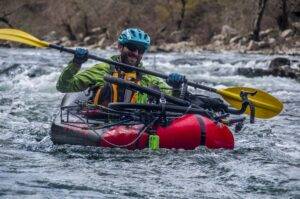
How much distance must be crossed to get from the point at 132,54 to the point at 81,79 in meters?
0.65

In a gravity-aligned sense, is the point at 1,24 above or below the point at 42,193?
above

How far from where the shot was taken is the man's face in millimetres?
6582

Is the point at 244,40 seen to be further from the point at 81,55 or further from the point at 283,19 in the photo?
the point at 81,55

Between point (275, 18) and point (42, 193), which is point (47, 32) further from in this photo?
point (42, 193)

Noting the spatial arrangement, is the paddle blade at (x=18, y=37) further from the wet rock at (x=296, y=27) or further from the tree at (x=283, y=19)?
the tree at (x=283, y=19)

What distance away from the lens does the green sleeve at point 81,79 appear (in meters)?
6.63

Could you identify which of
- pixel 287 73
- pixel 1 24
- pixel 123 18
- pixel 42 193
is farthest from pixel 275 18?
pixel 42 193

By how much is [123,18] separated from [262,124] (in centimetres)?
3108

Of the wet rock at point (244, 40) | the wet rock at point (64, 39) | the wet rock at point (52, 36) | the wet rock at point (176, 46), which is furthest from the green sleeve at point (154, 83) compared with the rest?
the wet rock at point (52, 36)

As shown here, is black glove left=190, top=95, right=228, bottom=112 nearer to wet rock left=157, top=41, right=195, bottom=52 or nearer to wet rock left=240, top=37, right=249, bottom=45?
wet rock left=157, top=41, right=195, bottom=52

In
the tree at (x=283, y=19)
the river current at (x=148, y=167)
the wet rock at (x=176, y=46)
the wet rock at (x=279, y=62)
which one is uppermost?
the tree at (x=283, y=19)

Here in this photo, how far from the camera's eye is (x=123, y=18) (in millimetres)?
38938

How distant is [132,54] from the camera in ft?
21.6

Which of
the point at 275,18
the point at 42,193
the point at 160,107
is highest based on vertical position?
the point at 275,18
